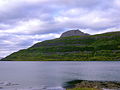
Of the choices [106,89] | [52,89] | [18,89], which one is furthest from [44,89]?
[106,89]

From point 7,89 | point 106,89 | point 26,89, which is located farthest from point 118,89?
point 7,89

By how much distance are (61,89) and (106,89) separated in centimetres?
1339

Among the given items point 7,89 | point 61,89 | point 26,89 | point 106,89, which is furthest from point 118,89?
point 7,89

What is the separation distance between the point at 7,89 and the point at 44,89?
39.2 ft

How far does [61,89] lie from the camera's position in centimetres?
6275

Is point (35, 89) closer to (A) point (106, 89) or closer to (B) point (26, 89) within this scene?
(B) point (26, 89)

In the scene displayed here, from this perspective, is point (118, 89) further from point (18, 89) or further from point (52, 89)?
point (18, 89)

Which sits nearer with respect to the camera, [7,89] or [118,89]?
[118,89]

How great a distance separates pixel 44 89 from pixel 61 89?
525cm

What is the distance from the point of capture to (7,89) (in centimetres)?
6500

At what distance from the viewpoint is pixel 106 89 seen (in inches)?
2354

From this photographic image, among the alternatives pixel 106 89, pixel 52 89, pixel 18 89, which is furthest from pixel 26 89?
pixel 106 89

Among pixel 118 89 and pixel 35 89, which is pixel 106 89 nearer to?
pixel 118 89

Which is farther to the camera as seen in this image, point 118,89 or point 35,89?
point 35,89
